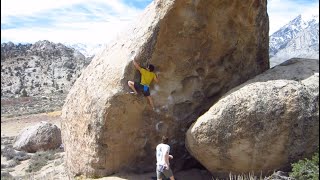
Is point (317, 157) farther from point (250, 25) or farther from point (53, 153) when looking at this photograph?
point (53, 153)

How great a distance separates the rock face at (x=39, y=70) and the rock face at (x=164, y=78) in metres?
43.9

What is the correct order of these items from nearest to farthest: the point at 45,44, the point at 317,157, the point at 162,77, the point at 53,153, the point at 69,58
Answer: the point at 317,157 → the point at 162,77 → the point at 53,153 → the point at 69,58 → the point at 45,44

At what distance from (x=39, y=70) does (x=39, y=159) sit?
163 feet

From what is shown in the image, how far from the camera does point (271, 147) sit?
873 centimetres

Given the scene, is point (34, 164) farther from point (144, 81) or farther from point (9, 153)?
point (144, 81)

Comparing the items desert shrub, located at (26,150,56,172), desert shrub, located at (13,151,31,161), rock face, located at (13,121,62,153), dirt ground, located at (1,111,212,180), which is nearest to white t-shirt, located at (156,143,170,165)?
dirt ground, located at (1,111,212,180)

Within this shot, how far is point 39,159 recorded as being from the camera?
1798 centimetres

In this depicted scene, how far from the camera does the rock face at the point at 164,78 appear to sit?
9.84m

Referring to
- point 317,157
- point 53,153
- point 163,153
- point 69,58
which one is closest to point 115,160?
point 163,153

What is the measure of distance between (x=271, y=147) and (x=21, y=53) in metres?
71.3

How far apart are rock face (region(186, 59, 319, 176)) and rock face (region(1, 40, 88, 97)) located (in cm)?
4577

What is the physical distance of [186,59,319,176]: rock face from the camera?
862cm

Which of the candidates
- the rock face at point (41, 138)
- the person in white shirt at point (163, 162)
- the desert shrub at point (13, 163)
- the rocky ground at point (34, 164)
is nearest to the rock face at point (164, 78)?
the rocky ground at point (34, 164)

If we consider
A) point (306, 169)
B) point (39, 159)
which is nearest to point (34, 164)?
point (39, 159)
